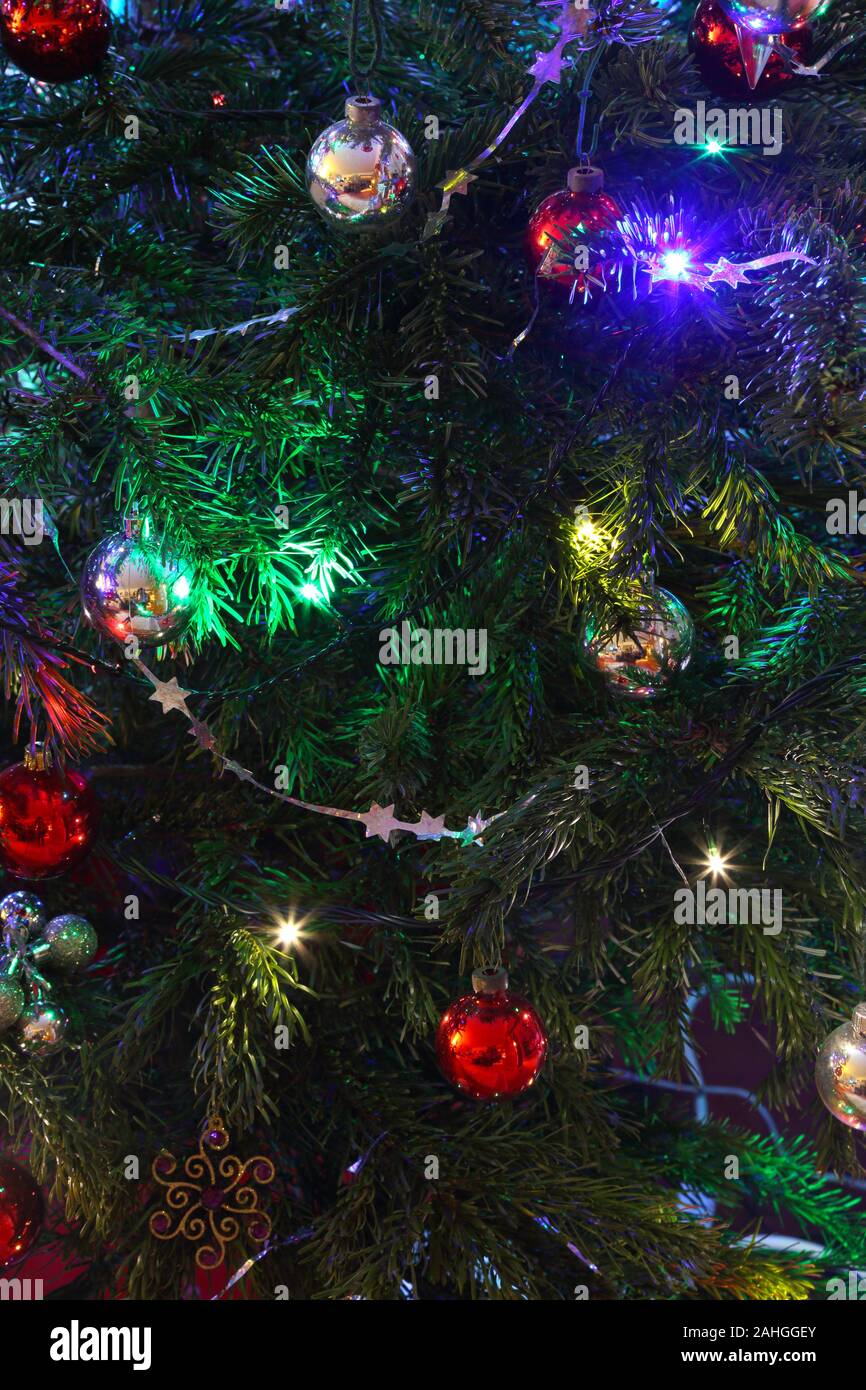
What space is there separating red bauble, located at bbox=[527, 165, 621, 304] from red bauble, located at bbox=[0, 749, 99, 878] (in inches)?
15.6

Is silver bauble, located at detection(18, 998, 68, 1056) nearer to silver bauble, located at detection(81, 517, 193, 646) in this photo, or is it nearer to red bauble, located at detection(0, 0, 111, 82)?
silver bauble, located at detection(81, 517, 193, 646)

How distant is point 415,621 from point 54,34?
0.37 metres

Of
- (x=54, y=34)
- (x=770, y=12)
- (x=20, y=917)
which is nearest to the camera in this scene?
(x=770, y=12)

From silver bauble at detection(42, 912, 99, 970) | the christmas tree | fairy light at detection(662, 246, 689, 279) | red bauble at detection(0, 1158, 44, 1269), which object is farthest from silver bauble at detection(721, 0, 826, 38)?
red bauble at detection(0, 1158, 44, 1269)

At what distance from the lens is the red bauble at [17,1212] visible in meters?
0.78

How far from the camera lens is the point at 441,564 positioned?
0.77 metres

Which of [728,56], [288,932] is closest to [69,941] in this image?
[288,932]

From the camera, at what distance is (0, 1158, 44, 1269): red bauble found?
2.56 ft

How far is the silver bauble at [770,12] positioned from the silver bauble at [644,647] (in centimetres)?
27

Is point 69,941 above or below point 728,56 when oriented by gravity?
below

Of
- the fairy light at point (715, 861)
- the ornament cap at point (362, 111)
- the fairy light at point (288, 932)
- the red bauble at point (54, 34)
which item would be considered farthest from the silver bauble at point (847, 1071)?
the red bauble at point (54, 34)

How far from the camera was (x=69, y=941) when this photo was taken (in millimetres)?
800

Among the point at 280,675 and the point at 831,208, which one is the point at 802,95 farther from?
the point at 280,675

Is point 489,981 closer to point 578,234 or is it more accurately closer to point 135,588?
point 135,588
